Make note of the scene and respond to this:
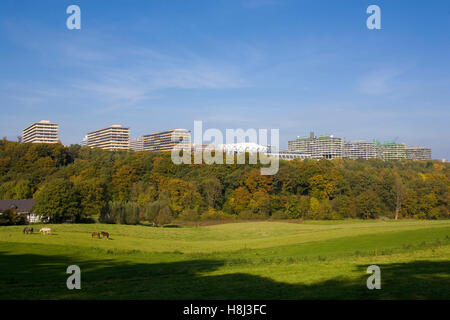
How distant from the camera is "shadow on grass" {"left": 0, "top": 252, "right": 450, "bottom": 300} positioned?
13742 mm

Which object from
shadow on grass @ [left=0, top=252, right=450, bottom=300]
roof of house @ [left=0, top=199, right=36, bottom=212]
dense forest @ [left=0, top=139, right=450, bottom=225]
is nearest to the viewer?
shadow on grass @ [left=0, top=252, right=450, bottom=300]

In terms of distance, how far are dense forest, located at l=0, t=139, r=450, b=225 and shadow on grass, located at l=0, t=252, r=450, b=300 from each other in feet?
198

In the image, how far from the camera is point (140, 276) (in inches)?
869

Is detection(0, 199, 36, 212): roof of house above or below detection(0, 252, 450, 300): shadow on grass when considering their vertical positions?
below

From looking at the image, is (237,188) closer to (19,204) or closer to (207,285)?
(19,204)

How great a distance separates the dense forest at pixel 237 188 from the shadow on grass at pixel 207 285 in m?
60.5

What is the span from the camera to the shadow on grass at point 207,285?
541 inches

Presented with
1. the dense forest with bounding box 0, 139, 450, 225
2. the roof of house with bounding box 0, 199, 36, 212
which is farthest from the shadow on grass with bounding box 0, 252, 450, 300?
the roof of house with bounding box 0, 199, 36, 212

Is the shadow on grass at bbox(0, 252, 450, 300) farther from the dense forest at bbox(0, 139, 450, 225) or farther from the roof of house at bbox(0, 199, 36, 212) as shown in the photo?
the roof of house at bbox(0, 199, 36, 212)

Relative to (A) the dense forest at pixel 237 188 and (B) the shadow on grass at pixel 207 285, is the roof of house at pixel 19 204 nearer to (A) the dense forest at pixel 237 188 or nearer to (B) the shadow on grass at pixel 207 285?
(A) the dense forest at pixel 237 188

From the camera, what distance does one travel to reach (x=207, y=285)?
17.4 meters

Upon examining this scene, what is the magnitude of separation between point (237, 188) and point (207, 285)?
87.8 meters
